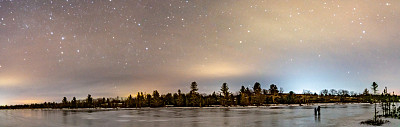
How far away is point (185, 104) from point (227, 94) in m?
30.3

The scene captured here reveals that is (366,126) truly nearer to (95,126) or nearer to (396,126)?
(396,126)

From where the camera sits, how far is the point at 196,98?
158250 millimetres

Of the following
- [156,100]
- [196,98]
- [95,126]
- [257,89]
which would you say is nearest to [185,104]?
[196,98]

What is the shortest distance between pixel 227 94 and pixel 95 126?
14902 cm

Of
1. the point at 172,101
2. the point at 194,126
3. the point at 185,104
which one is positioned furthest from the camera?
the point at 172,101

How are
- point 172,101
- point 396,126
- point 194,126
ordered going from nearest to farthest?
point 396,126
point 194,126
point 172,101

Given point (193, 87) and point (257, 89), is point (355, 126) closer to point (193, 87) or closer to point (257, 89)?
point (193, 87)

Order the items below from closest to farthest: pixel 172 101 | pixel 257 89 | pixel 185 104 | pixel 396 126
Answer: pixel 396 126 < pixel 185 104 < pixel 172 101 < pixel 257 89

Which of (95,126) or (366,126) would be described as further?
(95,126)

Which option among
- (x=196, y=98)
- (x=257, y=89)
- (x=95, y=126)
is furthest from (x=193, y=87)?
(x=95, y=126)

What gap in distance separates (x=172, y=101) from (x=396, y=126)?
483 feet

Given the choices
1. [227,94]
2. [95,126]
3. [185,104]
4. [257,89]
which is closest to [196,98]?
[185,104]

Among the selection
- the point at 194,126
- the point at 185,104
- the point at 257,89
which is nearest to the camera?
the point at 194,126

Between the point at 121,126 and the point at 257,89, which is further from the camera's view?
the point at 257,89
